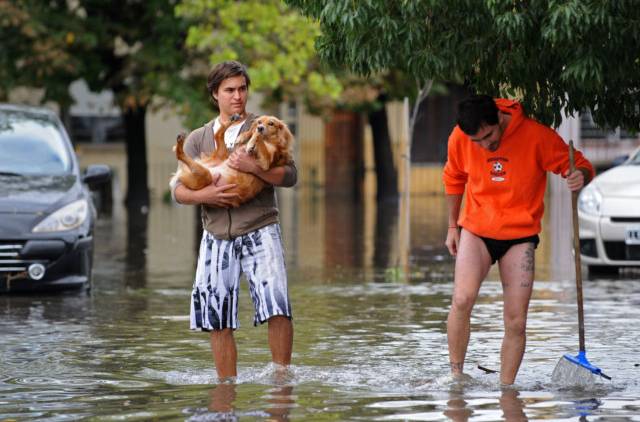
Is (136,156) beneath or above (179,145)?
above

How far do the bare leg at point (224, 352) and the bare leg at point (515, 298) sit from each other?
1457mm

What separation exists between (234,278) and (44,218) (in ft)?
19.1

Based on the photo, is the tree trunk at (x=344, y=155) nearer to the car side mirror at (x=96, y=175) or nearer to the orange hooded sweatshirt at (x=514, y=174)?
the car side mirror at (x=96, y=175)

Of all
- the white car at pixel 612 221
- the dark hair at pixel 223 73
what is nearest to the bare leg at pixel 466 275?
the dark hair at pixel 223 73

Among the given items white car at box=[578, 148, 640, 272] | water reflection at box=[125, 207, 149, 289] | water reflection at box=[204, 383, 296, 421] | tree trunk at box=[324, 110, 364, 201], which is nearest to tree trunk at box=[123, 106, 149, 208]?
water reflection at box=[125, 207, 149, 289]

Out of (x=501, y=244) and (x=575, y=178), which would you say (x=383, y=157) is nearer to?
(x=501, y=244)

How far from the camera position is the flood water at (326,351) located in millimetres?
8406

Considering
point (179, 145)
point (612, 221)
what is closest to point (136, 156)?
point (612, 221)

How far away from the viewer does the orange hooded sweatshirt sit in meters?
8.88

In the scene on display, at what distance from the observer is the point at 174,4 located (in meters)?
36.1

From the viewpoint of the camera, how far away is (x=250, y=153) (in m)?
8.95

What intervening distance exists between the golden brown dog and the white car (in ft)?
26.1

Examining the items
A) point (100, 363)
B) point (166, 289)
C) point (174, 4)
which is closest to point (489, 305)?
point (166, 289)

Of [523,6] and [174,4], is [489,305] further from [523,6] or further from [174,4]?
[174,4]
